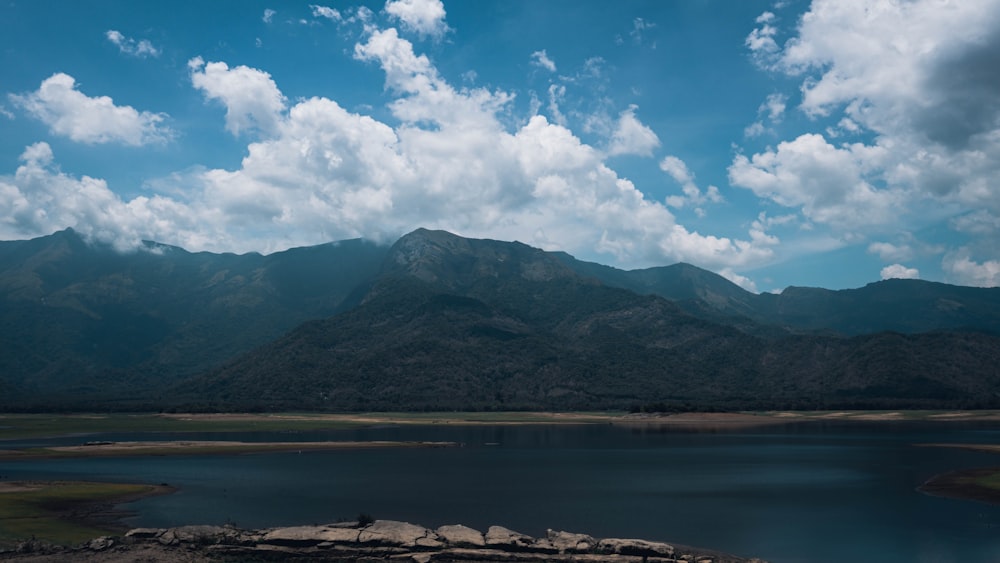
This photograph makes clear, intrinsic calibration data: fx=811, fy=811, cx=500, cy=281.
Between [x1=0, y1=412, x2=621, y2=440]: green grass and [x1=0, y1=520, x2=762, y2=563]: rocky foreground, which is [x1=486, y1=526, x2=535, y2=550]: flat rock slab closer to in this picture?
[x1=0, y1=520, x2=762, y2=563]: rocky foreground

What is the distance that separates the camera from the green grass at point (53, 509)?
44.0m

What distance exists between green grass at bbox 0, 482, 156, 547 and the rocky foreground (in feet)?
16.2

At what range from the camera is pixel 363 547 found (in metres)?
39.6

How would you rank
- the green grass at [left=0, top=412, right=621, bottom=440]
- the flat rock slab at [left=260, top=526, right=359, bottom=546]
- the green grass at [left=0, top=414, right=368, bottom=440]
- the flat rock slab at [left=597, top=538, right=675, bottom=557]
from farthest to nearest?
the green grass at [left=0, top=412, right=621, bottom=440]
the green grass at [left=0, top=414, right=368, bottom=440]
the flat rock slab at [left=260, top=526, right=359, bottom=546]
the flat rock slab at [left=597, top=538, right=675, bottom=557]

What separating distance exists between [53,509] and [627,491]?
1640 inches

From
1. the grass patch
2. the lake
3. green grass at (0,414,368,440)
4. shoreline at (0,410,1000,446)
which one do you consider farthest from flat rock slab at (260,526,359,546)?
shoreline at (0,410,1000,446)

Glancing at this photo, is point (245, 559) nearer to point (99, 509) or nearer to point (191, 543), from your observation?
point (191, 543)

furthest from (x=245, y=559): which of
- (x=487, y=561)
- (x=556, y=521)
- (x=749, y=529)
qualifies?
(x=749, y=529)

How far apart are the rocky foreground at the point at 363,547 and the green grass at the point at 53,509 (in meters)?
4.93

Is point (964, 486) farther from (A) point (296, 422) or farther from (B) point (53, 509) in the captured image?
(A) point (296, 422)

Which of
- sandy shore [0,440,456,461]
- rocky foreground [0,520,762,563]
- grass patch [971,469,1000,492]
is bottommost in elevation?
sandy shore [0,440,456,461]

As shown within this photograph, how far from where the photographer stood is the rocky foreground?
3794 cm

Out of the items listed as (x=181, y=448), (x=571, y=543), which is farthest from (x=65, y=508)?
(x=181, y=448)

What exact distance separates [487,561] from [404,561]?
3.90m
